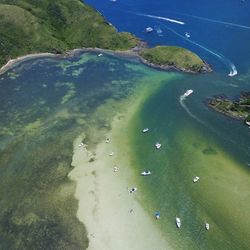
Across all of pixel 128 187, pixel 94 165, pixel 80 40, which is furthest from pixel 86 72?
pixel 128 187

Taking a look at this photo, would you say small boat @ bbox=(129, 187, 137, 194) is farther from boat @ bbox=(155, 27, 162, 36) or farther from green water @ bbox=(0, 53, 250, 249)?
boat @ bbox=(155, 27, 162, 36)

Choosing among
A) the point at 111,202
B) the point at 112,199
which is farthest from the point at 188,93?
the point at 111,202

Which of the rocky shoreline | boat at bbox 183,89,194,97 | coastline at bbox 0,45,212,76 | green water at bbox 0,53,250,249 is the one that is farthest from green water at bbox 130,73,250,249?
coastline at bbox 0,45,212,76

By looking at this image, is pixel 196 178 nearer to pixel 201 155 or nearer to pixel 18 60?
pixel 201 155

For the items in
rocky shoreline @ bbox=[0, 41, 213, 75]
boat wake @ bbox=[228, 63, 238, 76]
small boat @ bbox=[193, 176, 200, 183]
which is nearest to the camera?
small boat @ bbox=[193, 176, 200, 183]

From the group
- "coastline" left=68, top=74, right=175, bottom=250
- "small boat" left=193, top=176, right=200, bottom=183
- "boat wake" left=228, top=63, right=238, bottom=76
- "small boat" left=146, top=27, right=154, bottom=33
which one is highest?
"small boat" left=193, top=176, right=200, bottom=183

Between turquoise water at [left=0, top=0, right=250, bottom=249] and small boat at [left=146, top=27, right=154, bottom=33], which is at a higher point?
turquoise water at [left=0, top=0, right=250, bottom=249]
